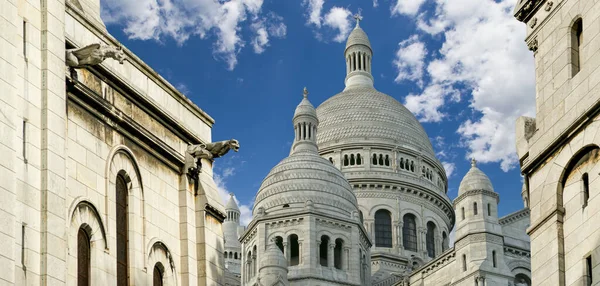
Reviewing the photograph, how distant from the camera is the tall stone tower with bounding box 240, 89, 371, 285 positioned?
103750mm

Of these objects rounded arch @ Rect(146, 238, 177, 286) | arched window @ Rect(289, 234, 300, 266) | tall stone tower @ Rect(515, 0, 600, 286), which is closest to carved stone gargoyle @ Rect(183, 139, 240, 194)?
rounded arch @ Rect(146, 238, 177, 286)

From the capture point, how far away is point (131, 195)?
105 ft

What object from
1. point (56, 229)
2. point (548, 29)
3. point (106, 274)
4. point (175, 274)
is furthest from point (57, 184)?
point (548, 29)

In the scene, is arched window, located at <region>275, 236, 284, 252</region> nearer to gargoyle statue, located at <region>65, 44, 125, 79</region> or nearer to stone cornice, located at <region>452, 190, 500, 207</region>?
stone cornice, located at <region>452, 190, 500, 207</region>

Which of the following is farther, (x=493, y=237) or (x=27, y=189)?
(x=493, y=237)

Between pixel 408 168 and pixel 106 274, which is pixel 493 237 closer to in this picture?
pixel 408 168

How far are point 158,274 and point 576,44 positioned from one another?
1022 centimetres

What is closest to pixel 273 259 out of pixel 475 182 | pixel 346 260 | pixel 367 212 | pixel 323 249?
pixel 346 260

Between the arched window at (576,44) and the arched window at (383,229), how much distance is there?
291 ft

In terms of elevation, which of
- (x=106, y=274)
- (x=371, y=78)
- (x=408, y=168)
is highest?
(x=371, y=78)

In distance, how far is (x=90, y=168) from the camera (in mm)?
30156

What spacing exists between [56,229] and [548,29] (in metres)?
12.0

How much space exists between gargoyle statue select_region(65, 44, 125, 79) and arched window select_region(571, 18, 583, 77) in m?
9.48

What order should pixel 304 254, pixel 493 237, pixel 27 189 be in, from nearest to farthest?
pixel 27 189
pixel 493 237
pixel 304 254
